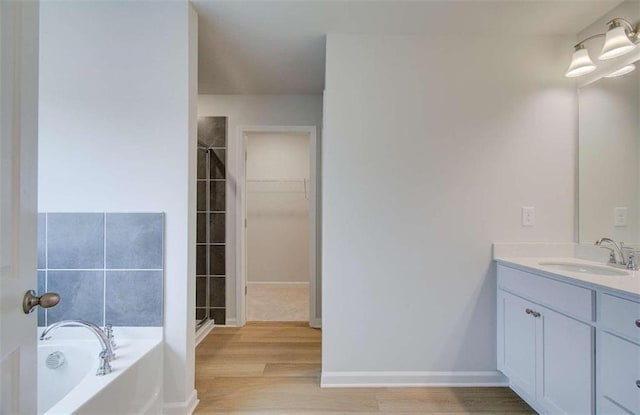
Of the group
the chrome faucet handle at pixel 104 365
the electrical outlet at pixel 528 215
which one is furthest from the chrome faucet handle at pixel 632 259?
the chrome faucet handle at pixel 104 365

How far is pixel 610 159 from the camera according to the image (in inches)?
79.4

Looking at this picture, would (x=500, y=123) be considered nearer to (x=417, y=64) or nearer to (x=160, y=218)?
(x=417, y=64)

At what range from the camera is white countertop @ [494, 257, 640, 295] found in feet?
4.50

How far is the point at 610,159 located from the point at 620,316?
3.79 feet

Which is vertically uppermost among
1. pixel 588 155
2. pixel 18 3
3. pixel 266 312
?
pixel 18 3

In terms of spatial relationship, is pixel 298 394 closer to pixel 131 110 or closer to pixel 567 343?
pixel 567 343

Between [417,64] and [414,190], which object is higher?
[417,64]

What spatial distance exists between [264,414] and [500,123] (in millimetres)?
2378

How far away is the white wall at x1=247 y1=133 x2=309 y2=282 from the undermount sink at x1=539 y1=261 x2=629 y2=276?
369 centimetres

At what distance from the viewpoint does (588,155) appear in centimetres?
215

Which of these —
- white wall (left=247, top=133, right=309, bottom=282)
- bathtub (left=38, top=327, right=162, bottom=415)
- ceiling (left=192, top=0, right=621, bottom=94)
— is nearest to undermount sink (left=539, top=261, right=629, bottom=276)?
ceiling (left=192, top=0, right=621, bottom=94)

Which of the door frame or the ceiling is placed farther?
the door frame

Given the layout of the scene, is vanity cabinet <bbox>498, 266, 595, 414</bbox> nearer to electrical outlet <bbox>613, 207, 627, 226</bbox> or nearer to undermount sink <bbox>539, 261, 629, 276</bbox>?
undermount sink <bbox>539, 261, 629, 276</bbox>

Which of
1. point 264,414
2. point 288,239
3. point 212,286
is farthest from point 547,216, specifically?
point 288,239
